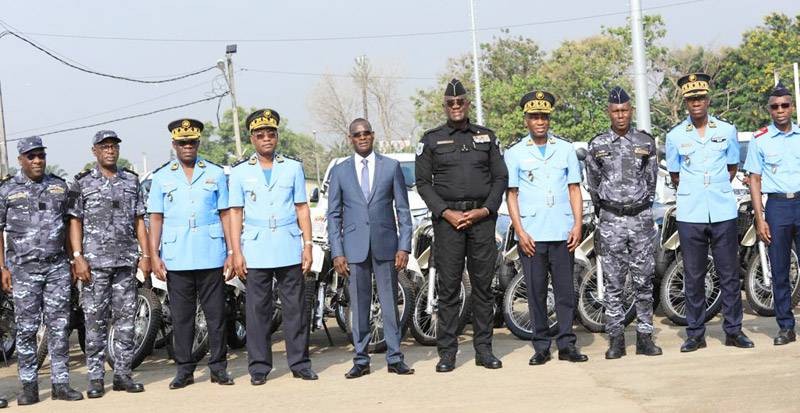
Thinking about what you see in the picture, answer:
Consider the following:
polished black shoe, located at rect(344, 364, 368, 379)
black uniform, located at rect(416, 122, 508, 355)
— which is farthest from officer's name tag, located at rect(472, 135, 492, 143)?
polished black shoe, located at rect(344, 364, 368, 379)

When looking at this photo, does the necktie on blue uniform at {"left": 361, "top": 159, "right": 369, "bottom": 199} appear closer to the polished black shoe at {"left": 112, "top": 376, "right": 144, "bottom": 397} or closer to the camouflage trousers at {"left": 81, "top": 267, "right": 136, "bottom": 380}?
the camouflage trousers at {"left": 81, "top": 267, "right": 136, "bottom": 380}

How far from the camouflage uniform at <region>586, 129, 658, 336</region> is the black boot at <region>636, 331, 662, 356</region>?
4 centimetres

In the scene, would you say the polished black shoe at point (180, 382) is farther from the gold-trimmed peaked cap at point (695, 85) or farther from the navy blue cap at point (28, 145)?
the gold-trimmed peaked cap at point (695, 85)

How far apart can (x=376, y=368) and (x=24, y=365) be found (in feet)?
8.57

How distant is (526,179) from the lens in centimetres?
836

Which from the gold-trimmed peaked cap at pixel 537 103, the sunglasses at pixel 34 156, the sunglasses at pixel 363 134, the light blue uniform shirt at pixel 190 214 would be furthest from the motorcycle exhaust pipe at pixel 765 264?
the sunglasses at pixel 34 156

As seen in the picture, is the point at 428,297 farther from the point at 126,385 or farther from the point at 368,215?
the point at 126,385

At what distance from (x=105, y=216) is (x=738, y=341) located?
494cm

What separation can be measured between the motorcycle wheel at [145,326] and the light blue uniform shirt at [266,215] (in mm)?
1431

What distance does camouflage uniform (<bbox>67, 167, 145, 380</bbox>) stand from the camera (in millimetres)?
7914

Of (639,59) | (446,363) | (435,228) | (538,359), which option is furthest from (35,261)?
(639,59)

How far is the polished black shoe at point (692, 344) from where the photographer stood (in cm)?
843

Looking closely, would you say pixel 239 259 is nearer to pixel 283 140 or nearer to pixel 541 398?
pixel 541 398

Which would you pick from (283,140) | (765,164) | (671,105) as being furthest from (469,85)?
(765,164)
